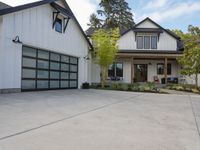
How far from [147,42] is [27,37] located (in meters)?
16.3

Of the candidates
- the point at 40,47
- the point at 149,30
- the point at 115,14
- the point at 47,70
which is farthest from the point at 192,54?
the point at 115,14

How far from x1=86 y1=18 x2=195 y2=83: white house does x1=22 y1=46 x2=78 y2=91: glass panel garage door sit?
7910 millimetres

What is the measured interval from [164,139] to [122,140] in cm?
89

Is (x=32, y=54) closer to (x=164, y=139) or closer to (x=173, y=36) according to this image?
(x=164, y=139)

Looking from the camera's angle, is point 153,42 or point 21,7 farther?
point 153,42

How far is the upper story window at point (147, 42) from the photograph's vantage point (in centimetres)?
2784

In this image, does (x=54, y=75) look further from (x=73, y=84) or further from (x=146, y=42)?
(x=146, y=42)

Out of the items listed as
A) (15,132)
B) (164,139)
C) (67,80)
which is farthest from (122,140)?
(67,80)

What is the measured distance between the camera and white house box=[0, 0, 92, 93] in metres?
12.8

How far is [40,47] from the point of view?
602 inches

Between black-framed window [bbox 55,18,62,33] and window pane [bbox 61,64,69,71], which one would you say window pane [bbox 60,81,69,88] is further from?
black-framed window [bbox 55,18,62,33]

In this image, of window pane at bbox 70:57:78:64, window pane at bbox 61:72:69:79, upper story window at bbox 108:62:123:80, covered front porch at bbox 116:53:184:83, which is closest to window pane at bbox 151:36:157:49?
covered front porch at bbox 116:53:184:83

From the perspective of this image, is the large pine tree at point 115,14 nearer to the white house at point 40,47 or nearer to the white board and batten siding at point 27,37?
the white house at point 40,47

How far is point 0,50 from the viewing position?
12312mm
